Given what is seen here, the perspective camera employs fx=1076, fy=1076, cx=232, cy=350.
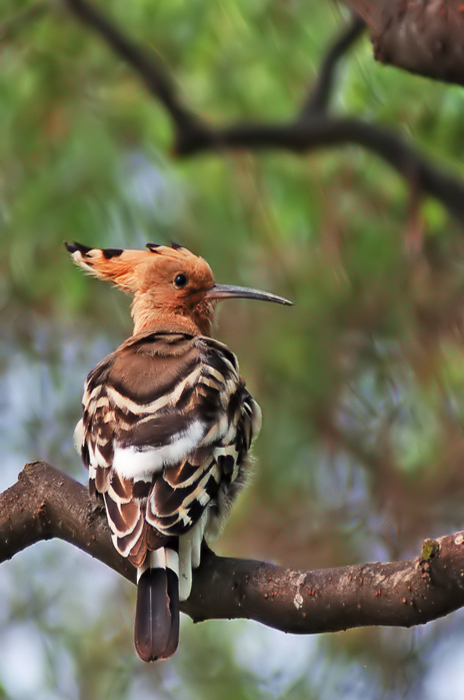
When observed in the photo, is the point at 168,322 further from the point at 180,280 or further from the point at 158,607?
the point at 158,607

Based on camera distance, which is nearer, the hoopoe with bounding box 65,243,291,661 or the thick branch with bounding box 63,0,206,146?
the hoopoe with bounding box 65,243,291,661

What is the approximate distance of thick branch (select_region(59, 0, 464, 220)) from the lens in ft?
16.7

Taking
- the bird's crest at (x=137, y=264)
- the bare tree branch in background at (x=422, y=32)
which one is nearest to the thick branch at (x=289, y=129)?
the bird's crest at (x=137, y=264)

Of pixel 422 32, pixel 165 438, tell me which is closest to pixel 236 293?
pixel 165 438

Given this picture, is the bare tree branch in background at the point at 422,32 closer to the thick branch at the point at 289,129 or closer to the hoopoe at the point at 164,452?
the hoopoe at the point at 164,452

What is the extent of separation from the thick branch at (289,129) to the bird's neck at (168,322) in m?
1.26

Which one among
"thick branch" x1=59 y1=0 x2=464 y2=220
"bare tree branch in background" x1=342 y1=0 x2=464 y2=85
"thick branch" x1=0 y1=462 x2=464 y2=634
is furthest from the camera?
"thick branch" x1=59 y1=0 x2=464 y2=220

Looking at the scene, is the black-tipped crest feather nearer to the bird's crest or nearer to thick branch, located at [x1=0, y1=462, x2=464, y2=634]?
the bird's crest

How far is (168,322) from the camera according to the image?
4.33m

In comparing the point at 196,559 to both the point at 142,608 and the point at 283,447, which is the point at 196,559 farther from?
the point at 283,447

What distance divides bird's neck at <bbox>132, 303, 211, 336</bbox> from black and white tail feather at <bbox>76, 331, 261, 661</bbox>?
39cm

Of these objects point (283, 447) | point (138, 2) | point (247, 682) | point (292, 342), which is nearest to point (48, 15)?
point (138, 2)

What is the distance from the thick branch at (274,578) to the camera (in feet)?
7.16

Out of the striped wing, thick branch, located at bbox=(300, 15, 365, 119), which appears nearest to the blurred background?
thick branch, located at bbox=(300, 15, 365, 119)
